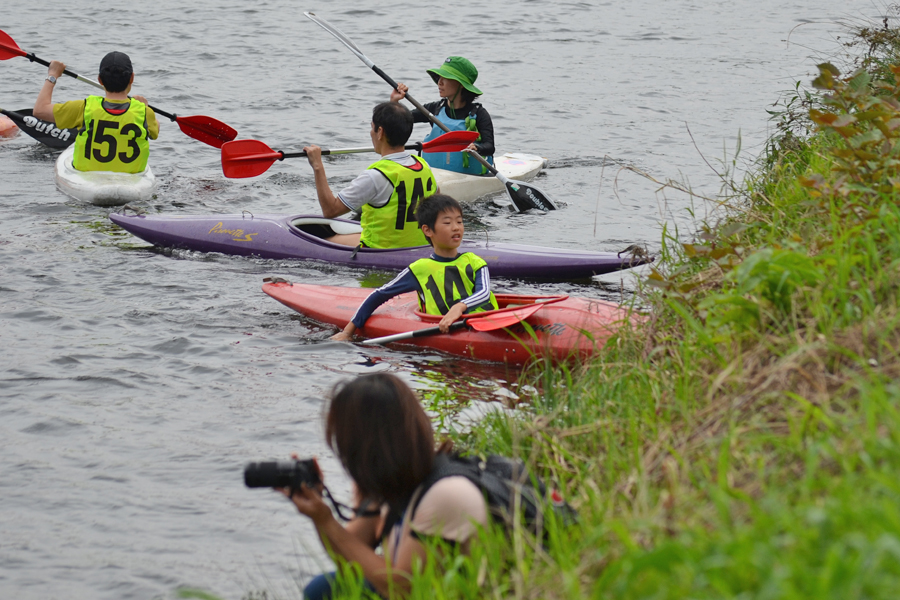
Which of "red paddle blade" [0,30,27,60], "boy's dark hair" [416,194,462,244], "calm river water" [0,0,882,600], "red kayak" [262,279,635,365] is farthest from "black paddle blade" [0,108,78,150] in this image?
"boy's dark hair" [416,194,462,244]

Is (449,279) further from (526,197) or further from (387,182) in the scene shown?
(526,197)

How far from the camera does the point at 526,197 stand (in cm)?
780

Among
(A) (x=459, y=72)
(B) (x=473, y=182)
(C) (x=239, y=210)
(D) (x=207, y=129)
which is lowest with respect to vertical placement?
(C) (x=239, y=210)

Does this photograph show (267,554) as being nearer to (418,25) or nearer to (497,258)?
(497,258)

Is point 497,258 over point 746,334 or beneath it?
beneath

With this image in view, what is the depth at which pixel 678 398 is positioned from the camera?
8.64 ft

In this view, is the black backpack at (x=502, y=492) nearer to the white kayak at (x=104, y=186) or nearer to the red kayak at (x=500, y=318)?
the red kayak at (x=500, y=318)

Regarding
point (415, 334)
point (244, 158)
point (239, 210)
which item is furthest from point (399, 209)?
point (239, 210)

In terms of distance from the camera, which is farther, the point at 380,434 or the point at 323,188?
the point at 323,188

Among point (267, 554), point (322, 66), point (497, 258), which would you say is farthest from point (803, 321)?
point (322, 66)

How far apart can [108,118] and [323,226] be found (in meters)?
2.22

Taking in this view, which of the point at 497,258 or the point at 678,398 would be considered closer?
the point at 678,398

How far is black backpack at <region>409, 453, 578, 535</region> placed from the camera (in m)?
2.15

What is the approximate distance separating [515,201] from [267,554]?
16.7 ft
